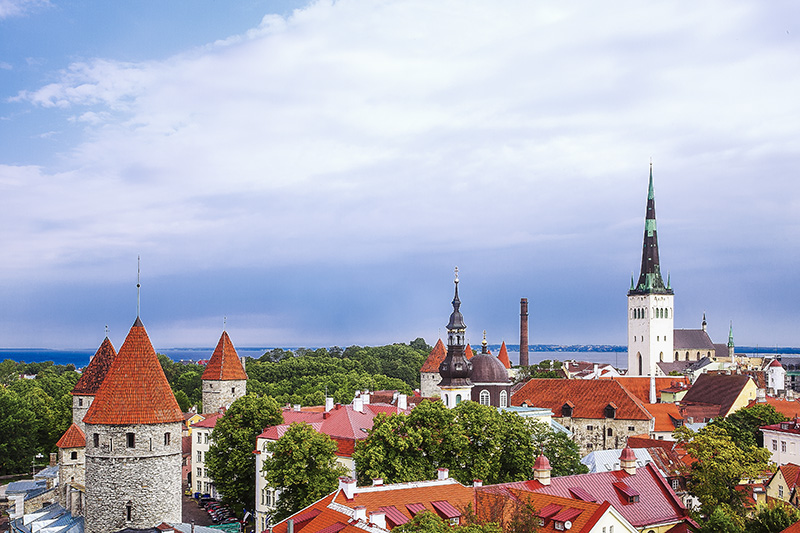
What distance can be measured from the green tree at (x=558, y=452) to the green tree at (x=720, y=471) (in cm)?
639

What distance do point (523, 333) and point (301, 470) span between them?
10497 centimetres

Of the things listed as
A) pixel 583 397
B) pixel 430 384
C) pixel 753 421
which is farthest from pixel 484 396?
pixel 753 421

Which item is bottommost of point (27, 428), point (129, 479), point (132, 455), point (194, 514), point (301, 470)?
point (194, 514)

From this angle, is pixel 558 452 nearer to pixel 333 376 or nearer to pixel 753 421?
pixel 753 421

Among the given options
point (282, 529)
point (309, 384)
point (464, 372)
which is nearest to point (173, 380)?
point (309, 384)

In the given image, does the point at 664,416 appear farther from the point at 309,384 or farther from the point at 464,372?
the point at 309,384

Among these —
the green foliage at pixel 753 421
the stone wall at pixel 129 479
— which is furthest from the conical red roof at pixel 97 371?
the green foliage at pixel 753 421

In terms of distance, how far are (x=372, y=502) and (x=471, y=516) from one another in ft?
16.3

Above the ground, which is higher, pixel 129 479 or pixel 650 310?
pixel 650 310

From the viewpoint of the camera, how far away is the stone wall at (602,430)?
65.4 meters

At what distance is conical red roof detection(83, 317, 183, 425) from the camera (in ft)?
110

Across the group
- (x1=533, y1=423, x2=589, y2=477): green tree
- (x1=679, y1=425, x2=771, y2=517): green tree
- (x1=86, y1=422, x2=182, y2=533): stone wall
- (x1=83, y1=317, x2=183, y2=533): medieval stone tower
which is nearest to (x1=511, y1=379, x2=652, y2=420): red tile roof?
(x1=533, y1=423, x2=589, y2=477): green tree

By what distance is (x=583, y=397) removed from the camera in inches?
2704

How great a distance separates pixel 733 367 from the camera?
4756 inches
